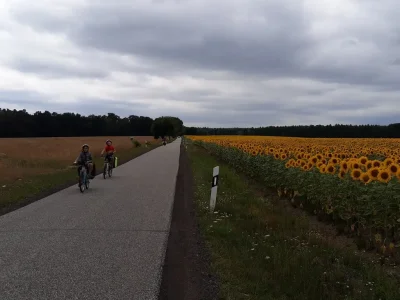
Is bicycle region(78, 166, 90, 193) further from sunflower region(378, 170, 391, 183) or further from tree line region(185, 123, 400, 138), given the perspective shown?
tree line region(185, 123, 400, 138)

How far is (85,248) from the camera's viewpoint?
22.8 feet

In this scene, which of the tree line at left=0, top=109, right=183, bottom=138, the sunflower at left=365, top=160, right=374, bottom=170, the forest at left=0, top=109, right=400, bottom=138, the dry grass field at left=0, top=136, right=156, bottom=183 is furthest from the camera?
the tree line at left=0, top=109, right=183, bottom=138

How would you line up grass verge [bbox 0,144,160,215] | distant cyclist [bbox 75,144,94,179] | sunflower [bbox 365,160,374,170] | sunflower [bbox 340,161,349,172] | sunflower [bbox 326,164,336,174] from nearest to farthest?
sunflower [bbox 365,160,374,170], sunflower [bbox 340,161,349,172], sunflower [bbox 326,164,336,174], grass verge [bbox 0,144,160,215], distant cyclist [bbox 75,144,94,179]

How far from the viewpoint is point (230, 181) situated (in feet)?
53.6

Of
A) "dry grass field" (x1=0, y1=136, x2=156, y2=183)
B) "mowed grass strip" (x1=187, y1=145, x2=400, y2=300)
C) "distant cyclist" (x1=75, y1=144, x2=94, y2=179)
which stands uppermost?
"distant cyclist" (x1=75, y1=144, x2=94, y2=179)

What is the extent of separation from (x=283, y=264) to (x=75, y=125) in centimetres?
13351

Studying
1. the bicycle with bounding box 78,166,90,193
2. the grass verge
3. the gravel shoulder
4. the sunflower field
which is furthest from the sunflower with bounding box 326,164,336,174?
the bicycle with bounding box 78,166,90,193

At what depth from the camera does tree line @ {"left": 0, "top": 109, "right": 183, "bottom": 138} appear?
109875 mm

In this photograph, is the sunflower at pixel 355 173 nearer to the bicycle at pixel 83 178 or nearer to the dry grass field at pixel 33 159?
the bicycle at pixel 83 178

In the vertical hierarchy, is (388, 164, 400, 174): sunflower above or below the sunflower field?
above

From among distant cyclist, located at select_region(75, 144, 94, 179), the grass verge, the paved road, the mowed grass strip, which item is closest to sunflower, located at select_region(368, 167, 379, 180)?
the mowed grass strip

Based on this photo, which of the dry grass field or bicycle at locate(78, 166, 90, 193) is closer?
bicycle at locate(78, 166, 90, 193)

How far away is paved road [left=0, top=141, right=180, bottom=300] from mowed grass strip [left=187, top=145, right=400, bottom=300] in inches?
37.2

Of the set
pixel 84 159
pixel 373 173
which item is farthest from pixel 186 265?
pixel 84 159
